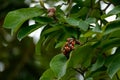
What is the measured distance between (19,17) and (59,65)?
197 mm

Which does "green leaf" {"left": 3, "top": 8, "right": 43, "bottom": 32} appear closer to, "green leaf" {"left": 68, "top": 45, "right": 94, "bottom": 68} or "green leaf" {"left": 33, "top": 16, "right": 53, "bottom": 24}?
"green leaf" {"left": 33, "top": 16, "right": 53, "bottom": 24}

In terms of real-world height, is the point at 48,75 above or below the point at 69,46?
below

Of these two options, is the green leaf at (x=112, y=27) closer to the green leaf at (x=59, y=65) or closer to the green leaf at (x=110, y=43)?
the green leaf at (x=110, y=43)

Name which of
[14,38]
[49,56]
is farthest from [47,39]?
[14,38]

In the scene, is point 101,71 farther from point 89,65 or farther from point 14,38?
point 14,38

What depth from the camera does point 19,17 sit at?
1.29 m

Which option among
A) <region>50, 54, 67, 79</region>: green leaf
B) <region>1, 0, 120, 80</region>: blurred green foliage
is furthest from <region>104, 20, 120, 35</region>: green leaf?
<region>50, 54, 67, 79</region>: green leaf

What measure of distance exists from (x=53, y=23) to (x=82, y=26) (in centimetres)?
10

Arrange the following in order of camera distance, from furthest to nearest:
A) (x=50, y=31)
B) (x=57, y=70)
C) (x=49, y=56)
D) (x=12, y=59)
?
(x=12, y=59) < (x=49, y=56) < (x=50, y=31) < (x=57, y=70)

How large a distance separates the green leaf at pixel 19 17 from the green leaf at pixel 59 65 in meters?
0.14

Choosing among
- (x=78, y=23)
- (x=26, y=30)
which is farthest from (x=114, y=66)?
(x=26, y=30)

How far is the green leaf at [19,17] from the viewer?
4.18 ft

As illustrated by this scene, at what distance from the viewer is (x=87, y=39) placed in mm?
1229

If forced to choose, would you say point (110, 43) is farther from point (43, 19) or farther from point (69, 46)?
point (43, 19)
